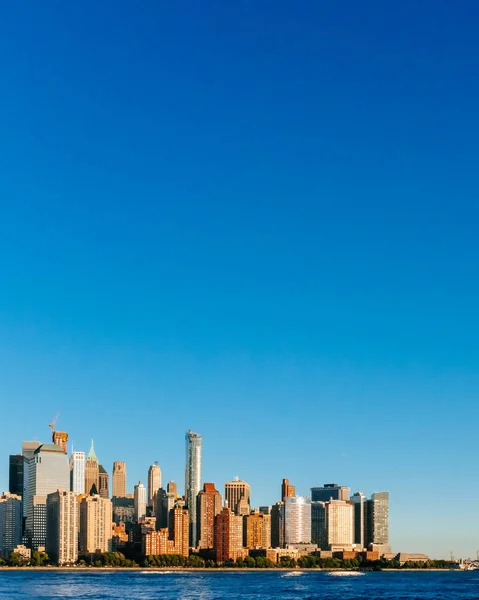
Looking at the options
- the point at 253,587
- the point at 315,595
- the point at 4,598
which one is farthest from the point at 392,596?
the point at 4,598

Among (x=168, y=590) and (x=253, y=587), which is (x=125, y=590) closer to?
(x=168, y=590)

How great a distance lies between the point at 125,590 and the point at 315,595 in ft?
82.6

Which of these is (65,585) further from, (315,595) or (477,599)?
(477,599)

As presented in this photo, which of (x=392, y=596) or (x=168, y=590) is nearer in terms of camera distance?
(x=392, y=596)

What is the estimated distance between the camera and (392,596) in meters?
124

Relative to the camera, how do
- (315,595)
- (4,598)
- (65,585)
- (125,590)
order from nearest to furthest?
(4,598) < (315,595) < (125,590) < (65,585)

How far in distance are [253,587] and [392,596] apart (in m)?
28.6

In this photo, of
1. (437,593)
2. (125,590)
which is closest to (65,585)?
(125,590)

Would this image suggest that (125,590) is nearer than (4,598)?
No

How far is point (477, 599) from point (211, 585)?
4618 centimetres

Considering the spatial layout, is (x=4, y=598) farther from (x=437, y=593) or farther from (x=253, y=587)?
(x=437, y=593)

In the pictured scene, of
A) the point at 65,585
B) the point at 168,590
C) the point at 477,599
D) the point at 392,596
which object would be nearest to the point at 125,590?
the point at 168,590

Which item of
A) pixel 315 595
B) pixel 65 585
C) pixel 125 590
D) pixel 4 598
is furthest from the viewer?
pixel 65 585

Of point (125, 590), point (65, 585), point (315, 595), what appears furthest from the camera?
point (65, 585)
